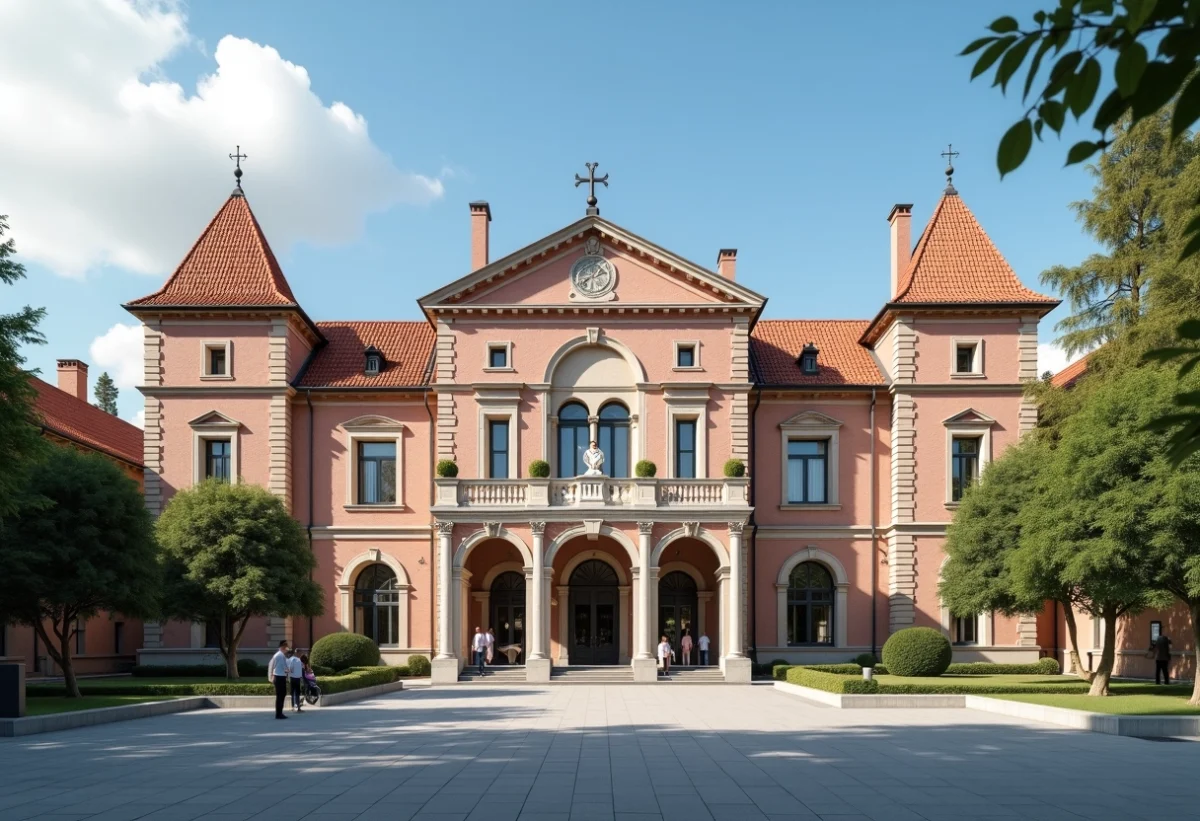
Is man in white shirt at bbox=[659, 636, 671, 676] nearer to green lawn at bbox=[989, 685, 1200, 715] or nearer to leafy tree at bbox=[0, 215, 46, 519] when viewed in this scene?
green lawn at bbox=[989, 685, 1200, 715]

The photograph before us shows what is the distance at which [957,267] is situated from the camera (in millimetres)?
41688

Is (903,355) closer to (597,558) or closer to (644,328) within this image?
(644,328)

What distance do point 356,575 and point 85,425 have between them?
15.2m

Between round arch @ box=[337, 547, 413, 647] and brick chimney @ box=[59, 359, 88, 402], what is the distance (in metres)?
19.8

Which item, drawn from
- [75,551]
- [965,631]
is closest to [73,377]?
[75,551]

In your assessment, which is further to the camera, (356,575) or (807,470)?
(807,470)

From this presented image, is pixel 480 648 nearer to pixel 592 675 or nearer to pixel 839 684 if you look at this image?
pixel 592 675

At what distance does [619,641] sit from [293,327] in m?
17.7

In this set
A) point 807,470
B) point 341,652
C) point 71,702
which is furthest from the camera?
point 807,470

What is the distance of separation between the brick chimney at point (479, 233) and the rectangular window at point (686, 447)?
10992 millimetres

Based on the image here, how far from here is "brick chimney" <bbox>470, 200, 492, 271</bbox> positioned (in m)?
43.5

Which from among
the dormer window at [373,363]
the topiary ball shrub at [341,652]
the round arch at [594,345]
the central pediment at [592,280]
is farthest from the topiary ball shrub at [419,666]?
the central pediment at [592,280]

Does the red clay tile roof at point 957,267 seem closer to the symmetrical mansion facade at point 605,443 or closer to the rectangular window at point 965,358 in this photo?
the symmetrical mansion facade at point 605,443

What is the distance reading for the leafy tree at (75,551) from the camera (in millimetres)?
26094
